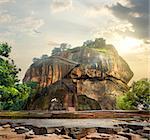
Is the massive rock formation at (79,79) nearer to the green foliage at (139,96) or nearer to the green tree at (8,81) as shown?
the green foliage at (139,96)

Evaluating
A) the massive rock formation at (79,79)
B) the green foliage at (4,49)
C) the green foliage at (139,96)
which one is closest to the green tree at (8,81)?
the green foliage at (4,49)

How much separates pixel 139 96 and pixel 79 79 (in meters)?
5.36

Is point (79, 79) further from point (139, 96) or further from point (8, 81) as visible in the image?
point (8, 81)

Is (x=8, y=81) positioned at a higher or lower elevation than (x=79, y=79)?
lower

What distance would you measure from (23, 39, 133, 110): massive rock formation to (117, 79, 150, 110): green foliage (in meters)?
3.72

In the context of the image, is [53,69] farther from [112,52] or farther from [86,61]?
[112,52]

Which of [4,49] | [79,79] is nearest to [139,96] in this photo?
[79,79]

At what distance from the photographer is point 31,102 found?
15.7m

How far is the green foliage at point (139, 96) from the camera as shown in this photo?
11109 mm

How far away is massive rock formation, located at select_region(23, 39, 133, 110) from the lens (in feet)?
51.8

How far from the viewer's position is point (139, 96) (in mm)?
11352

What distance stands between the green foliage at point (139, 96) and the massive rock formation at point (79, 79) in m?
3.72

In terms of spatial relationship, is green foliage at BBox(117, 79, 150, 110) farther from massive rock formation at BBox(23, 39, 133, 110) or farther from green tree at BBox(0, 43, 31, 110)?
green tree at BBox(0, 43, 31, 110)

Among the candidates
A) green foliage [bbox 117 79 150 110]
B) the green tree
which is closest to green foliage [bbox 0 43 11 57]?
the green tree
